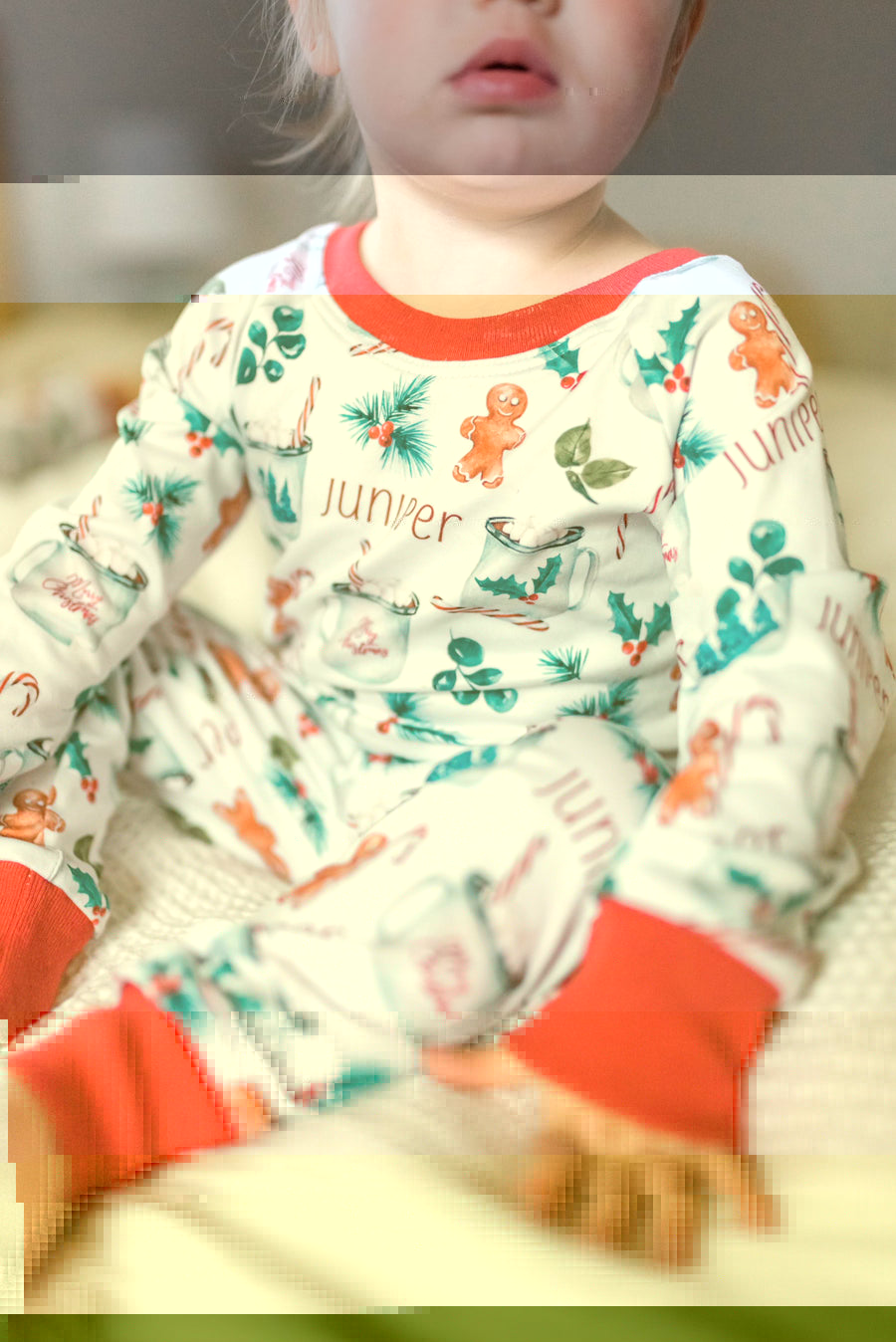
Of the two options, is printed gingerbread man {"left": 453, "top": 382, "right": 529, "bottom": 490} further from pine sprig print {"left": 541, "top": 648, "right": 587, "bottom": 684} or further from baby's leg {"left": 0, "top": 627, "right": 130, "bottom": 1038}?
baby's leg {"left": 0, "top": 627, "right": 130, "bottom": 1038}

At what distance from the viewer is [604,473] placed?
1.33ft

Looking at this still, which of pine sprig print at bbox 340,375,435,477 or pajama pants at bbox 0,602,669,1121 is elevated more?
pine sprig print at bbox 340,375,435,477

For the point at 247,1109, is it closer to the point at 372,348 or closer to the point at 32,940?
the point at 32,940

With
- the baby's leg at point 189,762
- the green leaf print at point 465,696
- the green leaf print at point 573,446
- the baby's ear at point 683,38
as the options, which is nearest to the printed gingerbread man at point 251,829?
the baby's leg at point 189,762

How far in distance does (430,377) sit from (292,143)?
0.13 meters

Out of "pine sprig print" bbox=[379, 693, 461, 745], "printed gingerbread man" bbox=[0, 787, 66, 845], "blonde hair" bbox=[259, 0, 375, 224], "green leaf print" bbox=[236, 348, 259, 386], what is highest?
"blonde hair" bbox=[259, 0, 375, 224]

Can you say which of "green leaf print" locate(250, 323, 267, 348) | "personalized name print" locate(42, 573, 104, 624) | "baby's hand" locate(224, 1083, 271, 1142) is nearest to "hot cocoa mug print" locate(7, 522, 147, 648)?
"personalized name print" locate(42, 573, 104, 624)

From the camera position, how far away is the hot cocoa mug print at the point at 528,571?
0.42 metres

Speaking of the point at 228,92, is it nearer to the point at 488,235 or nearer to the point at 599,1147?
the point at 488,235

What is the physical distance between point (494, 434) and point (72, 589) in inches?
7.3

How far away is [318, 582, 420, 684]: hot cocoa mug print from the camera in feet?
1.56

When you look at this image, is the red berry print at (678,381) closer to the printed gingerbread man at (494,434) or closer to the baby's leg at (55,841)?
the printed gingerbread man at (494,434)

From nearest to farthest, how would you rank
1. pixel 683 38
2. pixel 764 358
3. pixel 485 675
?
pixel 683 38 → pixel 764 358 → pixel 485 675

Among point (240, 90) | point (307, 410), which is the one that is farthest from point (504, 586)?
point (240, 90)
